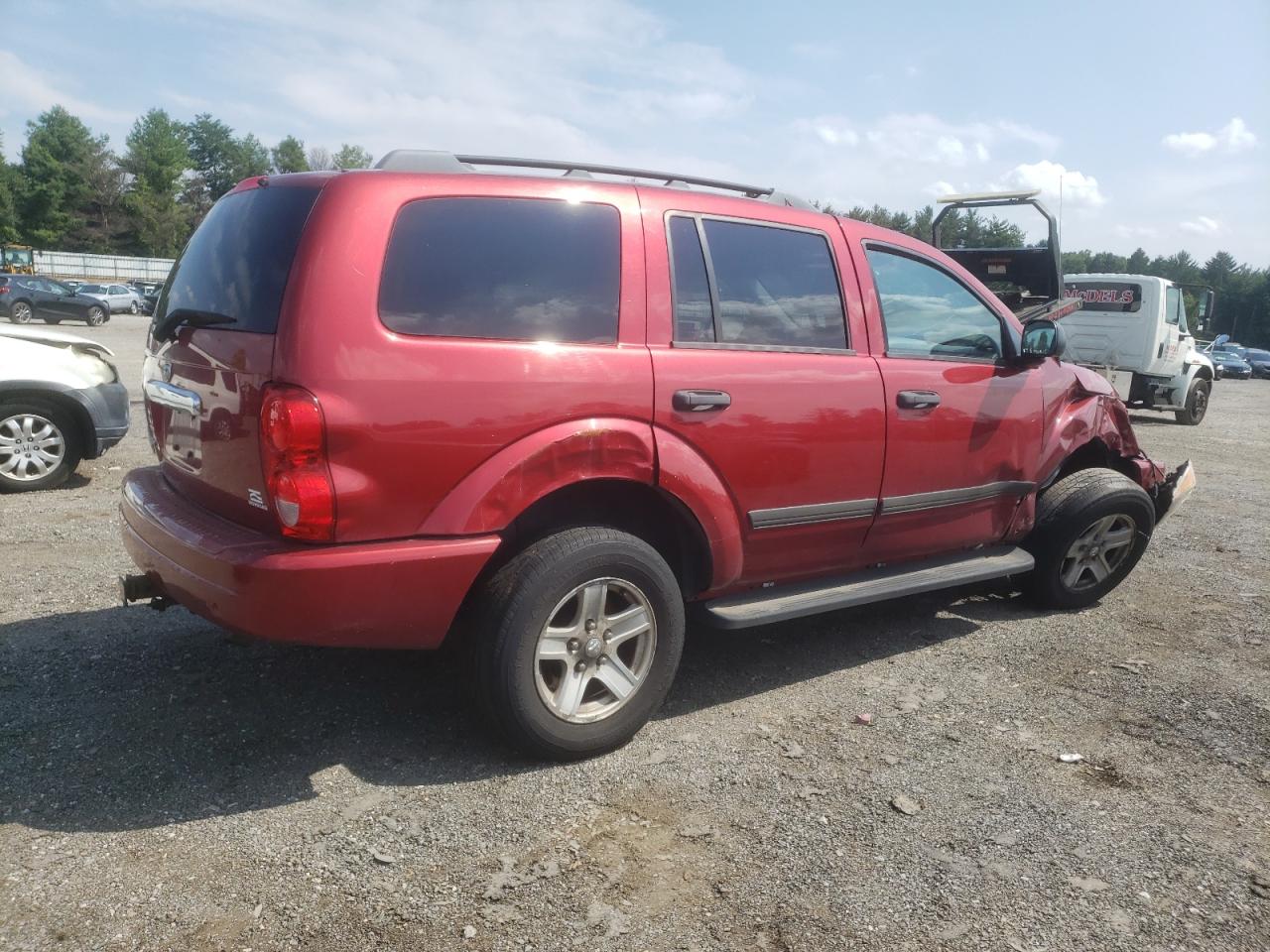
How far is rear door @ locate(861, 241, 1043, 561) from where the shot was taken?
4082mm

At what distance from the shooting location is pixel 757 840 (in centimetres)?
286

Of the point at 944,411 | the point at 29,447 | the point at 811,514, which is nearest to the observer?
the point at 811,514

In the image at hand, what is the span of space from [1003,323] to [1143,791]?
2.25m

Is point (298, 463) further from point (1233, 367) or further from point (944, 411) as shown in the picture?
point (1233, 367)

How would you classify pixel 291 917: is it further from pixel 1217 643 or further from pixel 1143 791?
pixel 1217 643

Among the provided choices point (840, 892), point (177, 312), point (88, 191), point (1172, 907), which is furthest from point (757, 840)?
point (88, 191)

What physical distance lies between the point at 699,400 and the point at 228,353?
4.98ft

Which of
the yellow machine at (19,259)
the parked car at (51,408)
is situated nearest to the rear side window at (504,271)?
the parked car at (51,408)

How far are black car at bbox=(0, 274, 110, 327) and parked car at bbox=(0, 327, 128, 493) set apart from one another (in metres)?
26.4

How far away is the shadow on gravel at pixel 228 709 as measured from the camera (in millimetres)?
3004

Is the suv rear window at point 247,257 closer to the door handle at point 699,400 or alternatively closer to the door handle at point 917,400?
the door handle at point 699,400

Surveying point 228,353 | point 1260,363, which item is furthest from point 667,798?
point 1260,363

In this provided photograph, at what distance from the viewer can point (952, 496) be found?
4.30m

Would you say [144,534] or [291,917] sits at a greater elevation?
[144,534]
